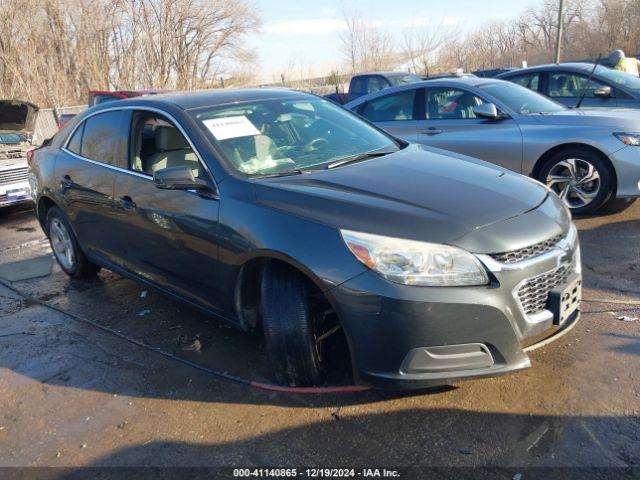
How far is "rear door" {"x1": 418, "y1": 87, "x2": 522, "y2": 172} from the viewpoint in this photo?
614 centimetres

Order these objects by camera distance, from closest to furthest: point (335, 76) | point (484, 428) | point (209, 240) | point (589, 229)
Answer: point (484, 428)
point (209, 240)
point (589, 229)
point (335, 76)

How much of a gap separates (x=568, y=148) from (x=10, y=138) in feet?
25.5

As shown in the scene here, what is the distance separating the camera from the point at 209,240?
3.20 metres

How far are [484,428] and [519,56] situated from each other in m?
44.1

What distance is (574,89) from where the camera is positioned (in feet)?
26.1

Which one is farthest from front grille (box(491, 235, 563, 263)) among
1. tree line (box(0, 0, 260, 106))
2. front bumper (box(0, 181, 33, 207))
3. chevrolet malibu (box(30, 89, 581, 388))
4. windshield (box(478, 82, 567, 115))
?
tree line (box(0, 0, 260, 106))

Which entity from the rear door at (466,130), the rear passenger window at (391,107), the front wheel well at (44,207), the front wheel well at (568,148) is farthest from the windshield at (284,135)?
the rear passenger window at (391,107)

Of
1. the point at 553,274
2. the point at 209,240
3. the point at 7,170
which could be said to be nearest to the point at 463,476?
the point at 553,274

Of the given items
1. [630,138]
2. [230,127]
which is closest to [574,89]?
[630,138]

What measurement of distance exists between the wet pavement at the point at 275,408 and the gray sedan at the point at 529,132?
73.8 inches

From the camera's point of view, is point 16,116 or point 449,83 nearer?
point 449,83

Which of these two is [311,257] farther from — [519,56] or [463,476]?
[519,56]

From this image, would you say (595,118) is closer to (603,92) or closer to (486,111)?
(486,111)

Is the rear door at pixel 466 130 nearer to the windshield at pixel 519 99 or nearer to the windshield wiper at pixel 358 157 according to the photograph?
the windshield at pixel 519 99
